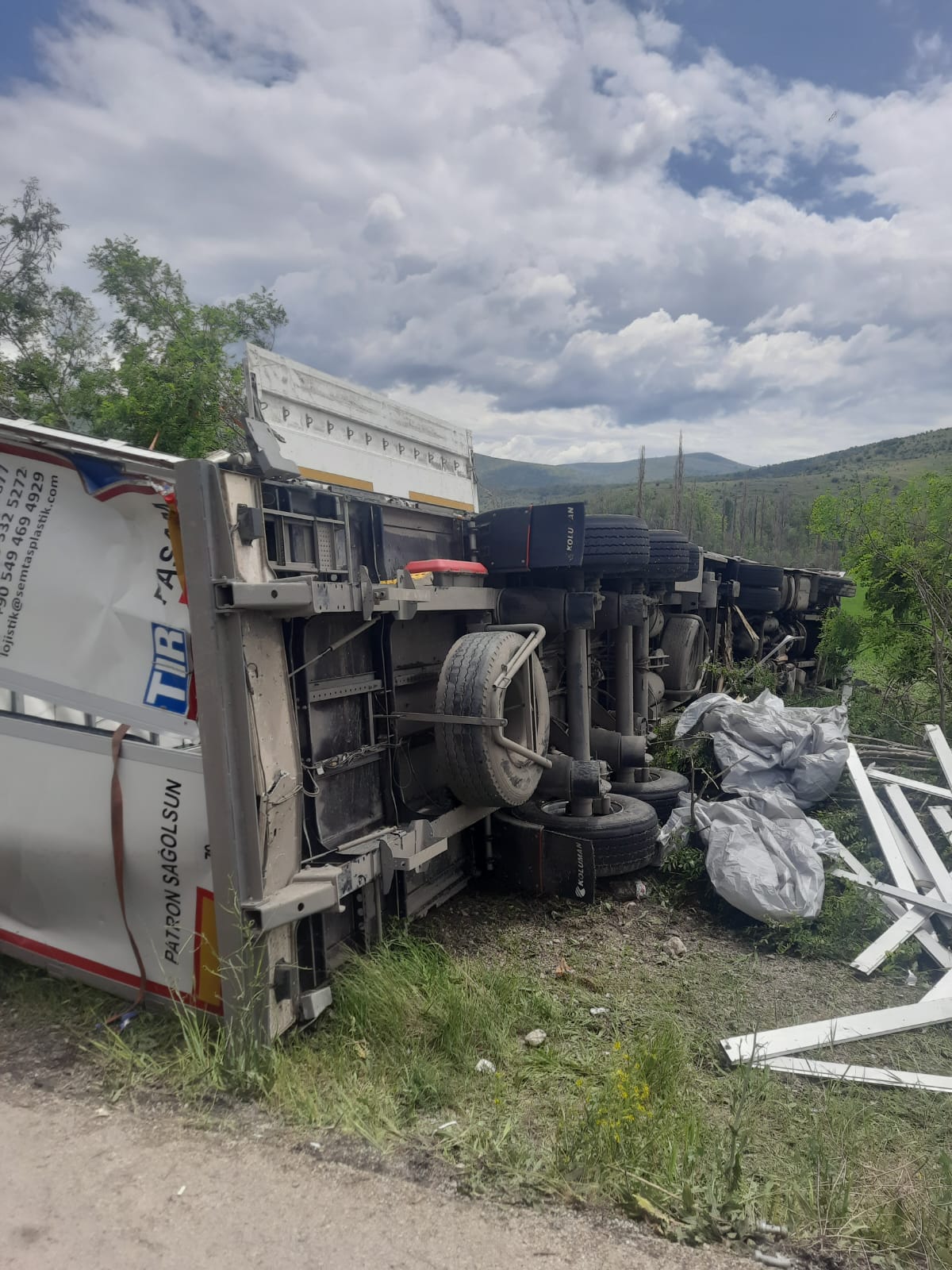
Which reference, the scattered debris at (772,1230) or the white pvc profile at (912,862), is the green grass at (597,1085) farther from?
the white pvc profile at (912,862)

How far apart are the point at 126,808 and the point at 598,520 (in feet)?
11.1

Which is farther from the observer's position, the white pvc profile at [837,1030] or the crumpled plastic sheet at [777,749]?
the crumpled plastic sheet at [777,749]

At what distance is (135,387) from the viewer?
52.1ft

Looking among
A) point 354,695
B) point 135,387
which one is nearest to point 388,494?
point 354,695

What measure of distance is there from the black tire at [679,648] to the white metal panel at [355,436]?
3.24m

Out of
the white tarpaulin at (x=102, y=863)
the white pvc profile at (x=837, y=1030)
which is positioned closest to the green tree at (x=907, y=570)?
the white pvc profile at (x=837, y=1030)

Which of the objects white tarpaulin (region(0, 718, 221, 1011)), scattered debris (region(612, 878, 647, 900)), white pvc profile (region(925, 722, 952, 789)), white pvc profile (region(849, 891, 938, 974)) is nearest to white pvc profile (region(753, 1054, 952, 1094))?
white pvc profile (region(849, 891, 938, 974))

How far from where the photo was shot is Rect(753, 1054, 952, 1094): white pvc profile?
3.39 meters

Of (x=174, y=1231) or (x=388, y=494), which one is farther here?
(x=388, y=494)

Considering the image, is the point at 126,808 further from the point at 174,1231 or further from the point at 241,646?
the point at 174,1231

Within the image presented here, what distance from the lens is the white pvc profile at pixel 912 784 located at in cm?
635

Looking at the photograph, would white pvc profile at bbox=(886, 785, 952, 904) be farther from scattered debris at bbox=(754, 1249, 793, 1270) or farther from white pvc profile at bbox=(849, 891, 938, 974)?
scattered debris at bbox=(754, 1249, 793, 1270)

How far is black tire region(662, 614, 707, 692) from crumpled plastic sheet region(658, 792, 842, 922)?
216 centimetres

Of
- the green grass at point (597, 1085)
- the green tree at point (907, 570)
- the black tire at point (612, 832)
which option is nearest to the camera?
the green grass at point (597, 1085)
